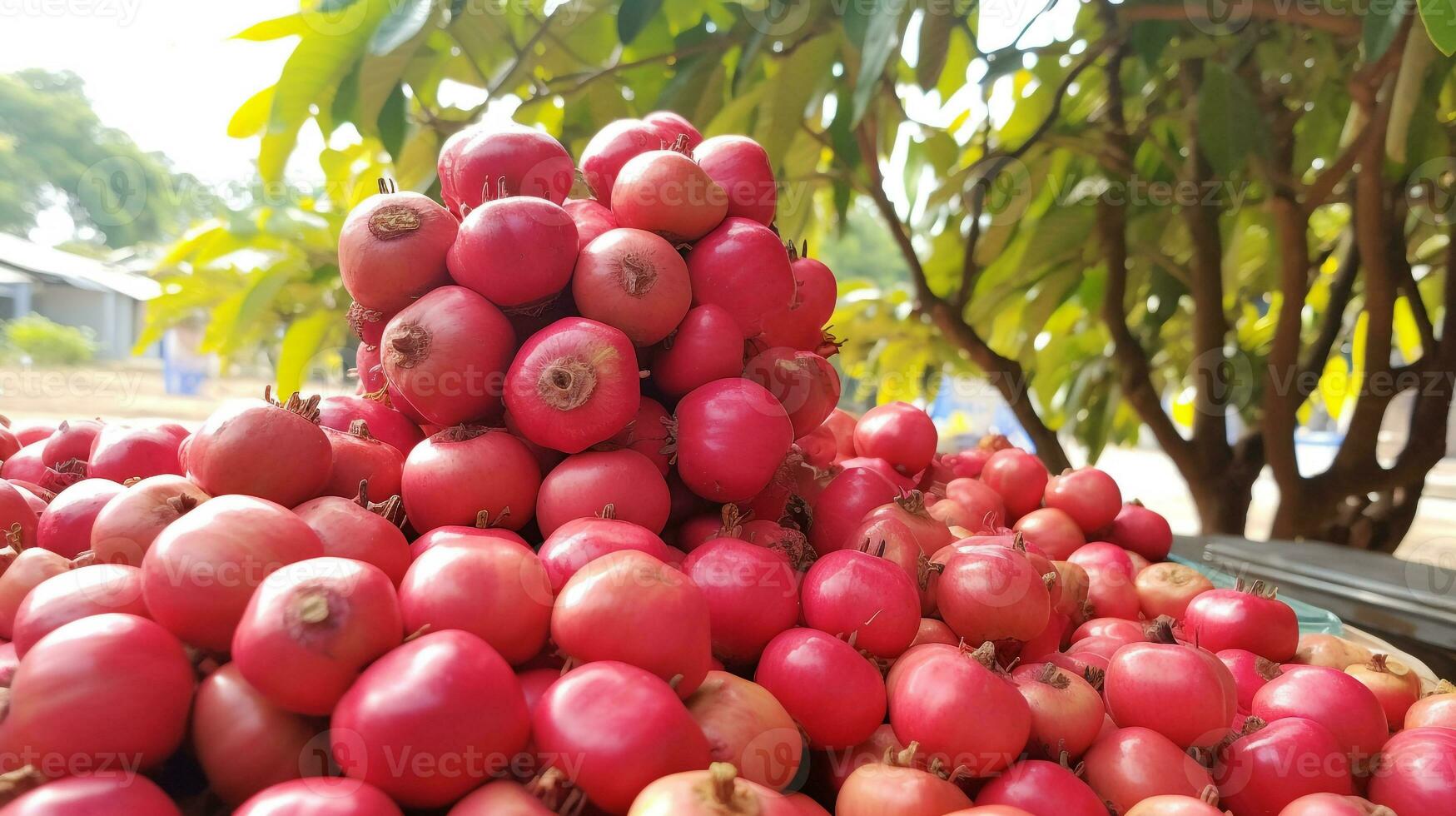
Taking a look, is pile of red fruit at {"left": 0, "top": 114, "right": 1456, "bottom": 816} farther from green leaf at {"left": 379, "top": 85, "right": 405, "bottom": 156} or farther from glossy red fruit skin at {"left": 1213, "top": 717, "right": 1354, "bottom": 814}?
green leaf at {"left": 379, "top": 85, "right": 405, "bottom": 156}

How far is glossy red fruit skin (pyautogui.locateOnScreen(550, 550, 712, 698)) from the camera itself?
84 cm

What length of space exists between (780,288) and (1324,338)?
2769mm

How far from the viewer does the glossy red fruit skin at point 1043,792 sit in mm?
869

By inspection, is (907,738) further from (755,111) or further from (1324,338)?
(1324,338)

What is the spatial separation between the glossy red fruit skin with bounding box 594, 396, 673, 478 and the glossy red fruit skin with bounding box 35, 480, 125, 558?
63 cm

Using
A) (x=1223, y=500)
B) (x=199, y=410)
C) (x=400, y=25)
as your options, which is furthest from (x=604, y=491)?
(x=199, y=410)

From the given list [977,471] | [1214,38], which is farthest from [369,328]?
[1214,38]

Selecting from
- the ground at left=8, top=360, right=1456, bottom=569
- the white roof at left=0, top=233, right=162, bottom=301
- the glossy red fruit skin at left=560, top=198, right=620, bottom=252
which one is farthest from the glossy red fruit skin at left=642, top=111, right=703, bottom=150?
the white roof at left=0, top=233, right=162, bottom=301

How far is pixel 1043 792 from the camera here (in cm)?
88

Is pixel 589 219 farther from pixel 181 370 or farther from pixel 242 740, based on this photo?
pixel 181 370

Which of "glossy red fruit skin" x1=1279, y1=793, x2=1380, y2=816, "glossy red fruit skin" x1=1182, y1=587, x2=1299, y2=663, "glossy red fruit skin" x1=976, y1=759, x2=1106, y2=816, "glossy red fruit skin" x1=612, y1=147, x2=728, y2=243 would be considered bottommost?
"glossy red fruit skin" x1=1279, y1=793, x2=1380, y2=816

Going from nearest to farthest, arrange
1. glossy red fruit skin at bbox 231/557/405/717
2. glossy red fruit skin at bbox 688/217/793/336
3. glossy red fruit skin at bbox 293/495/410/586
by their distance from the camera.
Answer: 1. glossy red fruit skin at bbox 231/557/405/717
2. glossy red fruit skin at bbox 293/495/410/586
3. glossy red fruit skin at bbox 688/217/793/336

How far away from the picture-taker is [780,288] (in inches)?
51.0

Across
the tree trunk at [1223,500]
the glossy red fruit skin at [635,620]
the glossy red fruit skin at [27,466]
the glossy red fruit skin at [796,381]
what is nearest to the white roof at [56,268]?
the glossy red fruit skin at [27,466]
